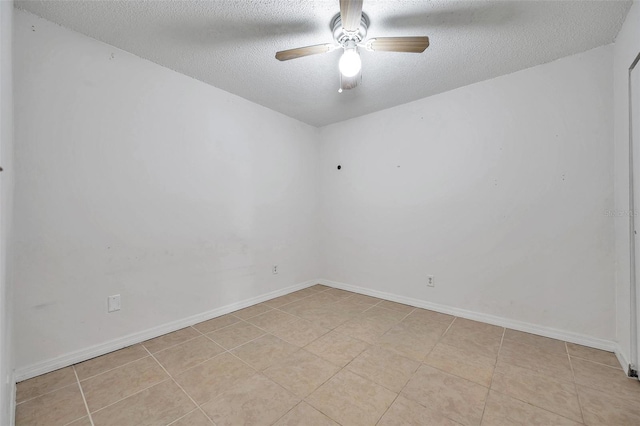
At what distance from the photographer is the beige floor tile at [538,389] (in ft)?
4.68

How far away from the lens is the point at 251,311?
9.34 ft

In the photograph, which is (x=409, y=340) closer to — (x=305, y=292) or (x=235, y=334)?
(x=235, y=334)

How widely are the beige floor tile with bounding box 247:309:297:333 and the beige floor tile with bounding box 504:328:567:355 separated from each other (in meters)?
1.97

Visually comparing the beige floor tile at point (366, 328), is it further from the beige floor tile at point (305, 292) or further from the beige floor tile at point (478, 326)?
the beige floor tile at point (305, 292)

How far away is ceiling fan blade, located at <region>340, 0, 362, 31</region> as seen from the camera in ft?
4.44

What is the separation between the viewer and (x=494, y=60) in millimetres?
2244

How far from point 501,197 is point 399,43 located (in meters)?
1.74

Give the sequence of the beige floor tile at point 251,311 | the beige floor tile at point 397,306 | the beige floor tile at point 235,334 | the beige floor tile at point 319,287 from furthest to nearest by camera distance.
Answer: the beige floor tile at point 319,287 → the beige floor tile at point 397,306 → the beige floor tile at point 251,311 → the beige floor tile at point 235,334

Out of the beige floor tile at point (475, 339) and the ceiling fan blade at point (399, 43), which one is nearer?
the ceiling fan blade at point (399, 43)

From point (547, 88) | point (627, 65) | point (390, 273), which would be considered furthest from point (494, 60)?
point (390, 273)

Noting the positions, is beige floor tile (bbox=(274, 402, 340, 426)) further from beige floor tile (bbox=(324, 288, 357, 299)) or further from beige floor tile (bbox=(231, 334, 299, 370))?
beige floor tile (bbox=(324, 288, 357, 299))

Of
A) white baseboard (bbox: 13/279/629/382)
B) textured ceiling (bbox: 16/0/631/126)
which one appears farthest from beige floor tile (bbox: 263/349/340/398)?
textured ceiling (bbox: 16/0/631/126)

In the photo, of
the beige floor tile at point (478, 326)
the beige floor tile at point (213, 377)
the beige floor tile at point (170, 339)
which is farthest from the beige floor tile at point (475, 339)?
the beige floor tile at point (170, 339)

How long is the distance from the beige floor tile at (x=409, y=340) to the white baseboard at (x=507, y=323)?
53 cm
